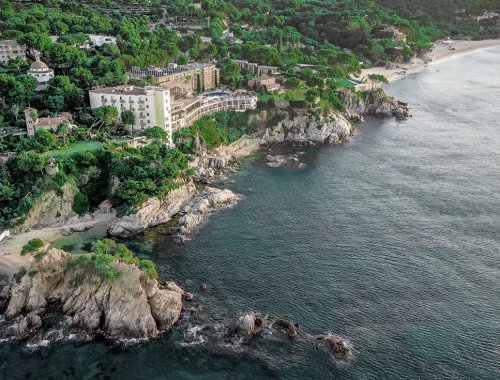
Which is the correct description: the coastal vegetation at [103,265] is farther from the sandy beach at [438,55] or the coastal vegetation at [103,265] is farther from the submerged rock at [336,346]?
the sandy beach at [438,55]

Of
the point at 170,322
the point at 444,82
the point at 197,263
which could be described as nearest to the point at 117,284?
the point at 170,322

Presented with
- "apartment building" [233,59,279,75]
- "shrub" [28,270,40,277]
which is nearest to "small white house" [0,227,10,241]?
"shrub" [28,270,40,277]

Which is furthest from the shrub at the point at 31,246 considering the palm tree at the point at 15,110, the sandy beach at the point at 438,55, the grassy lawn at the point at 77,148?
the sandy beach at the point at 438,55

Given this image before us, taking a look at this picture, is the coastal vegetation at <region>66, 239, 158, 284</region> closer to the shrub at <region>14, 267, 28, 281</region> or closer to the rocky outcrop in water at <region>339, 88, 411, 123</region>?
the shrub at <region>14, 267, 28, 281</region>

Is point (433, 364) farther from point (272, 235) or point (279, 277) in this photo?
point (272, 235)

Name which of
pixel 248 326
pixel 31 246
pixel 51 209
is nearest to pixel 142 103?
pixel 51 209
